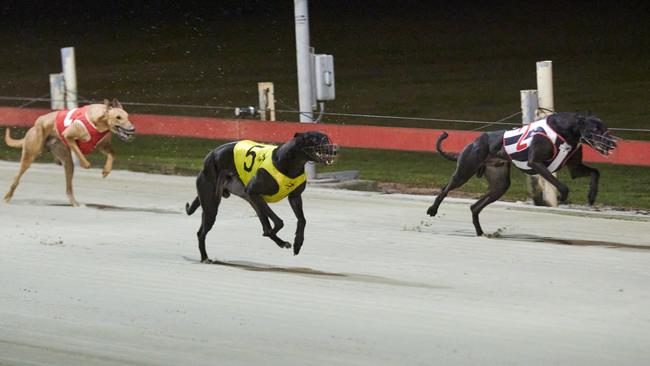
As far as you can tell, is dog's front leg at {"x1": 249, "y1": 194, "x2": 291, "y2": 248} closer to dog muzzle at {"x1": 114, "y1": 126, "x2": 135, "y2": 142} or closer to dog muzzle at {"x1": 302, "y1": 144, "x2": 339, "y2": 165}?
dog muzzle at {"x1": 302, "y1": 144, "x2": 339, "y2": 165}

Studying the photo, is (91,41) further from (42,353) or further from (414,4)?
(42,353)

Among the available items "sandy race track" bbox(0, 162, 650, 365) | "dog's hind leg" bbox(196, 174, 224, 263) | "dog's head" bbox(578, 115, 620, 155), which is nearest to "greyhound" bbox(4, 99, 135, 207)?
"sandy race track" bbox(0, 162, 650, 365)

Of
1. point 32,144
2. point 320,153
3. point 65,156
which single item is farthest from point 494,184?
point 32,144

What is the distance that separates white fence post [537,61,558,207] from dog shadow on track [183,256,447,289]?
11.8ft

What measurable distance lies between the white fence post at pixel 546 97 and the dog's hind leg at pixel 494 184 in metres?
1.65

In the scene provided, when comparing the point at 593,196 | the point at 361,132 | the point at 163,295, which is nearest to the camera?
the point at 163,295

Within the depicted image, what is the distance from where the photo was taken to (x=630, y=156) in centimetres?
1241

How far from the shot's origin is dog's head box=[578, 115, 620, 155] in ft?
33.8

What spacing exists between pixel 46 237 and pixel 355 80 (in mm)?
12917

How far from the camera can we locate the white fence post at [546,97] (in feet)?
40.9

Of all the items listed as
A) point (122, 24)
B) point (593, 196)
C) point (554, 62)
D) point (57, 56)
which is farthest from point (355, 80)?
point (593, 196)

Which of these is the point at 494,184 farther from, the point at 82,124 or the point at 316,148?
the point at 82,124

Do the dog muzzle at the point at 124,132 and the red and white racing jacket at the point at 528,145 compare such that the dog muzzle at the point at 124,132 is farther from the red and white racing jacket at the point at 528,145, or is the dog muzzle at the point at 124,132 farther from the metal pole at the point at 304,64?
the red and white racing jacket at the point at 528,145

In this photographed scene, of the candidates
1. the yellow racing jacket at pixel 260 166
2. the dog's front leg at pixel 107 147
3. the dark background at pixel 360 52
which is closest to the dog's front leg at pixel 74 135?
the dog's front leg at pixel 107 147
